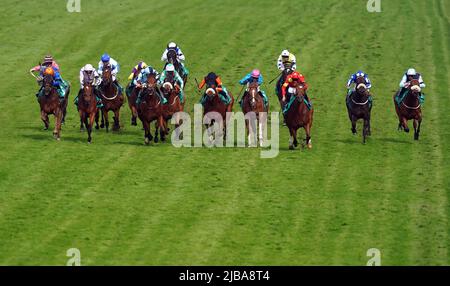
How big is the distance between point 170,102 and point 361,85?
17.3ft

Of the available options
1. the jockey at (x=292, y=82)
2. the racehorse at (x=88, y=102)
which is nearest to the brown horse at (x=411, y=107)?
the jockey at (x=292, y=82)

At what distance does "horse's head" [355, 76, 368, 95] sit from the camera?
32.3 m

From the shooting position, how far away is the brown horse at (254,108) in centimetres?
3195

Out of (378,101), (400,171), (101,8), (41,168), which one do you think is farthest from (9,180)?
(101,8)

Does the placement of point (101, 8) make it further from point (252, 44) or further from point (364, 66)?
point (364, 66)

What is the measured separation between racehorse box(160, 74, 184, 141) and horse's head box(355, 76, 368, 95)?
194 inches

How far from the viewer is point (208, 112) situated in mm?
32219

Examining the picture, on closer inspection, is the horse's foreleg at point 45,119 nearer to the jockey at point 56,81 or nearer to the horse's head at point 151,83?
the jockey at point 56,81

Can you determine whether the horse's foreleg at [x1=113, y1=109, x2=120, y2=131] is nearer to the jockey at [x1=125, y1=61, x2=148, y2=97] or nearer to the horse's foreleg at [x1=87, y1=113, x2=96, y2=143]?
the jockey at [x1=125, y1=61, x2=148, y2=97]

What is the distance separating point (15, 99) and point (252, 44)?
13.7 m

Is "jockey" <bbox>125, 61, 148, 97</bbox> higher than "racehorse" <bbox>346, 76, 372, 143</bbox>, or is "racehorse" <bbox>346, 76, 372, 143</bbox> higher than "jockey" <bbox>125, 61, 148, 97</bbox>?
"jockey" <bbox>125, 61, 148, 97</bbox>

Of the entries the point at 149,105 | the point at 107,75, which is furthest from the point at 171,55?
the point at 149,105

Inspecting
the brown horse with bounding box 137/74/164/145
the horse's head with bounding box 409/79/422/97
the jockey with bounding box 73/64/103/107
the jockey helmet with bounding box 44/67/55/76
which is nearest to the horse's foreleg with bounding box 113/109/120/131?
the jockey with bounding box 73/64/103/107

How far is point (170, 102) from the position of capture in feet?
106
